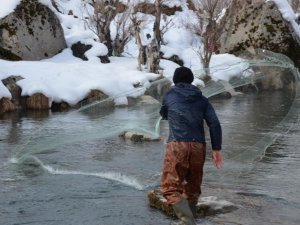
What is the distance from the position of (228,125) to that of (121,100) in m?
2.81

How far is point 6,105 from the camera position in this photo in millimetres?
15695

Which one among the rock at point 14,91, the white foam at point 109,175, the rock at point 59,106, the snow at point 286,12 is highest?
the snow at point 286,12

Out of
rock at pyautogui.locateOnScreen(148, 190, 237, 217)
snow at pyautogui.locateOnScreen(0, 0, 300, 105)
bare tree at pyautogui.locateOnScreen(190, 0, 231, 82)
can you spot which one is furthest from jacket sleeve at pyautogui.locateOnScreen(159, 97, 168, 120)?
bare tree at pyautogui.locateOnScreen(190, 0, 231, 82)

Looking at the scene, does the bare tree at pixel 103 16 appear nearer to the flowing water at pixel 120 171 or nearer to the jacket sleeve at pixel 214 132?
the flowing water at pixel 120 171

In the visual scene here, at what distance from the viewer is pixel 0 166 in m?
8.12

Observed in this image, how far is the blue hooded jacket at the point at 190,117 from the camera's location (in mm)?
4871

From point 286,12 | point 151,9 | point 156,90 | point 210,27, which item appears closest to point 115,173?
point 156,90

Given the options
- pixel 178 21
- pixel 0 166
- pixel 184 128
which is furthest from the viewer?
pixel 178 21

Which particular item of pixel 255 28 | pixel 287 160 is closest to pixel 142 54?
pixel 255 28

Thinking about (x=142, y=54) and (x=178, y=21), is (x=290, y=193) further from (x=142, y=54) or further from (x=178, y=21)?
(x=178, y=21)

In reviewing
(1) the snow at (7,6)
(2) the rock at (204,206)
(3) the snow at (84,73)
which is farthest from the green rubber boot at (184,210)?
(1) the snow at (7,6)

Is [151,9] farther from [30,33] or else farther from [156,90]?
[156,90]

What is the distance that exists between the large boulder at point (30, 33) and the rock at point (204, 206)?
15.5m

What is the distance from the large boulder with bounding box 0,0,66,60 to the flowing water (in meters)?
7.56
